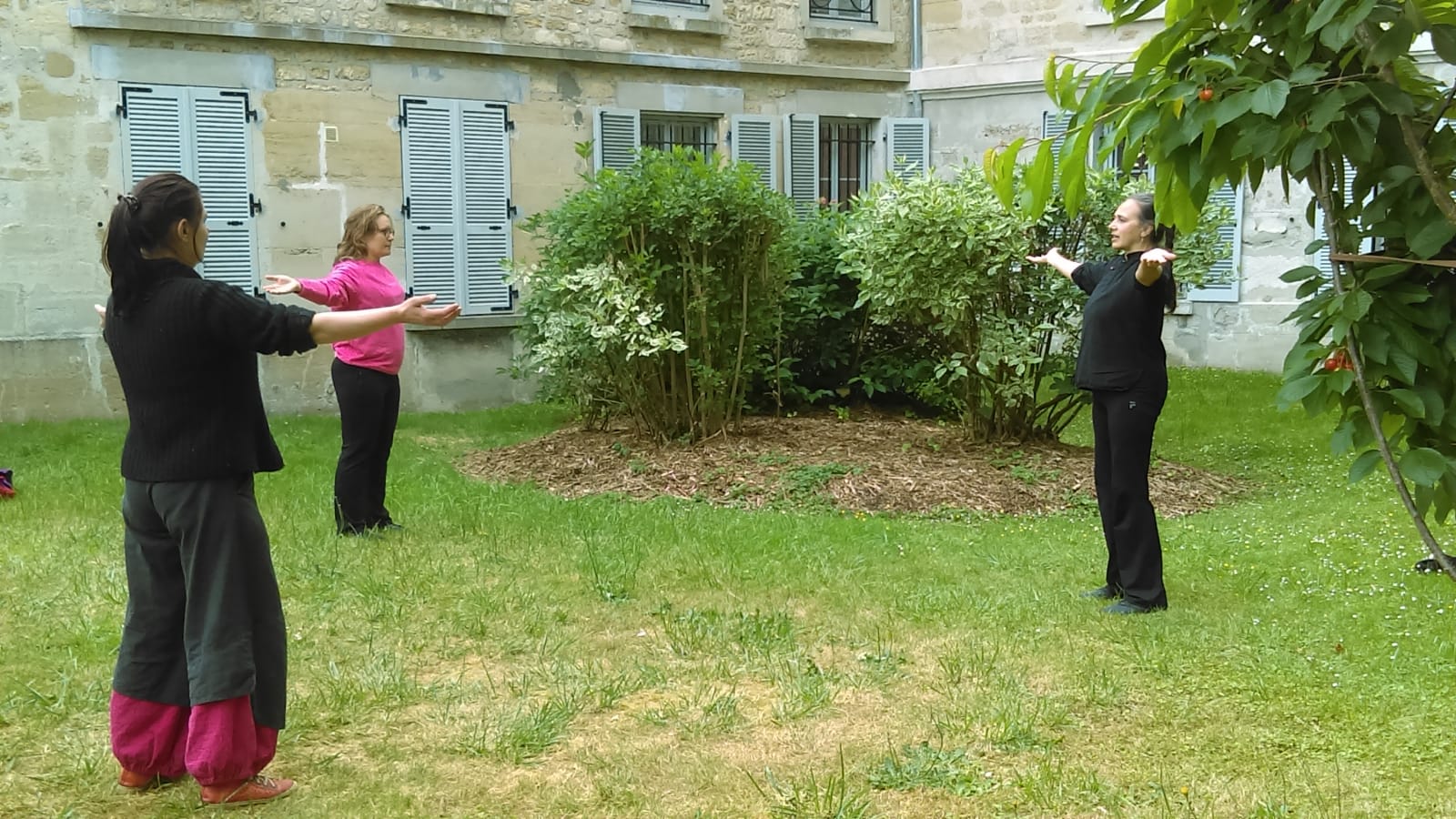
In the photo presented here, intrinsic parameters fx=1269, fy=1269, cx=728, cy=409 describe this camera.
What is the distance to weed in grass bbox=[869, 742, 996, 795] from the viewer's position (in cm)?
384

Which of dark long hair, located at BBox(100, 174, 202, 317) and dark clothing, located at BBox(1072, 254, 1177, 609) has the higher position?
dark long hair, located at BBox(100, 174, 202, 317)

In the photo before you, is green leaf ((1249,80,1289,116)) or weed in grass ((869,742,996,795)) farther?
weed in grass ((869,742,996,795))

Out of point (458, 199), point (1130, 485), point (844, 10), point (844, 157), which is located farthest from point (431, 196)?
point (1130, 485)

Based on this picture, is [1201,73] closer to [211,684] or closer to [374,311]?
[374,311]

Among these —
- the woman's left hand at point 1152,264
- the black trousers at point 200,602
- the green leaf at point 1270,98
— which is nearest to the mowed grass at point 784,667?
the black trousers at point 200,602

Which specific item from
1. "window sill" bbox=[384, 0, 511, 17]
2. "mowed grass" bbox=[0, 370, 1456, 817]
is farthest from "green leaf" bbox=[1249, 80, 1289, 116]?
"window sill" bbox=[384, 0, 511, 17]

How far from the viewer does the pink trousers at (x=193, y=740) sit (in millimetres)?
3635

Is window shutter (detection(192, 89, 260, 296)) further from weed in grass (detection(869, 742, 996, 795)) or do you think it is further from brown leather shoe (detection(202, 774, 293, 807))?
weed in grass (detection(869, 742, 996, 795))

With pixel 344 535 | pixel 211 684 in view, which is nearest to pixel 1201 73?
pixel 211 684

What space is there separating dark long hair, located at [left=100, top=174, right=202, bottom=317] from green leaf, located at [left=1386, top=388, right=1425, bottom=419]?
3099 millimetres

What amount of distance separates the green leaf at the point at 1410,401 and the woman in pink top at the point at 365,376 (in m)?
5.60

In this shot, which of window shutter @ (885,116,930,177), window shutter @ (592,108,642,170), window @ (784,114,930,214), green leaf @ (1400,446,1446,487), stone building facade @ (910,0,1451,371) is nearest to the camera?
green leaf @ (1400,446,1446,487)

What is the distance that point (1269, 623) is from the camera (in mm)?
5598

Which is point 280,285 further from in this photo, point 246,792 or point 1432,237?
point 1432,237
